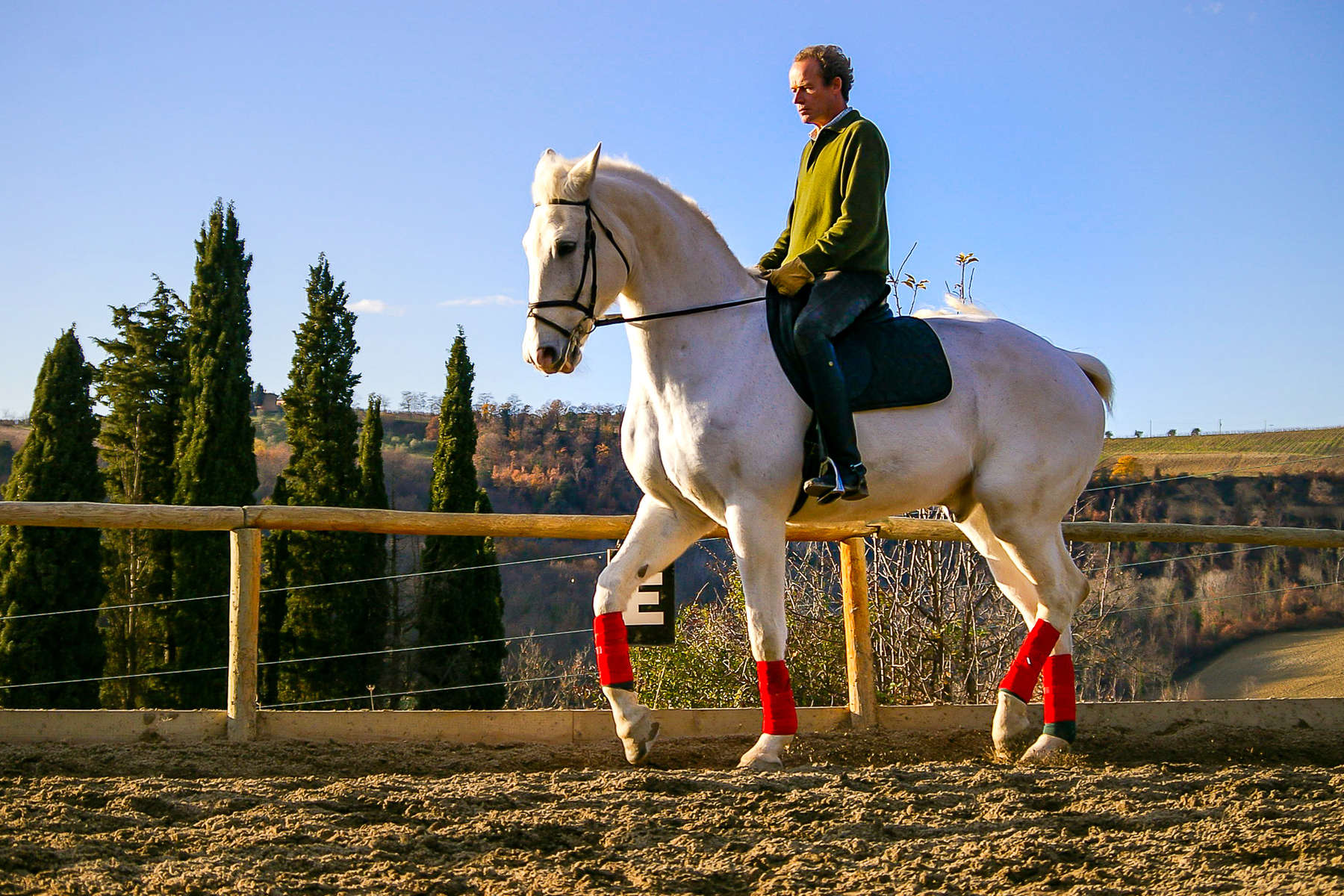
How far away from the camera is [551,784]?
11.9 feet

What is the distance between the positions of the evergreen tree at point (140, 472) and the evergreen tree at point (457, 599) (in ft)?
17.1

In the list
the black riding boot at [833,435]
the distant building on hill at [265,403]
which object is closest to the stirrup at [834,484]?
the black riding boot at [833,435]

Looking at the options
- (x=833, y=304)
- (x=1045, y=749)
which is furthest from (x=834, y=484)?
(x=1045, y=749)

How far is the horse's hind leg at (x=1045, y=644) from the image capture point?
461 centimetres

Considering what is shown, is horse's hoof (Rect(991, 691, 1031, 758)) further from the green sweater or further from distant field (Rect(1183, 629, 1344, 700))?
distant field (Rect(1183, 629, 1344, 700))

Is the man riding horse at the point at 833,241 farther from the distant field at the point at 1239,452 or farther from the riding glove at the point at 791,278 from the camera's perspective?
the distant field at the point at 1239,452

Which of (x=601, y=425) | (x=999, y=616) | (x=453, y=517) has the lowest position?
(x=999, y=616)

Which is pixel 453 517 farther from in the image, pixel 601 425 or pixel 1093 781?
pixel 601 425

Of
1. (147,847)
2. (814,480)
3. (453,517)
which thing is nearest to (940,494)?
(814,480)

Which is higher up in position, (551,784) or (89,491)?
(89,491)

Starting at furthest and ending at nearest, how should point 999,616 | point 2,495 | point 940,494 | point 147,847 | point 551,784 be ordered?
1. point 2,495
2. point 999,616
3. point 940,494
4. point 551,784
5. point 147,847

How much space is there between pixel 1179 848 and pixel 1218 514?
88.8 feet

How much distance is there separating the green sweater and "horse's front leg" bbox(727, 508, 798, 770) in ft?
3.42

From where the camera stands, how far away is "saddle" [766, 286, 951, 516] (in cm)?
423
